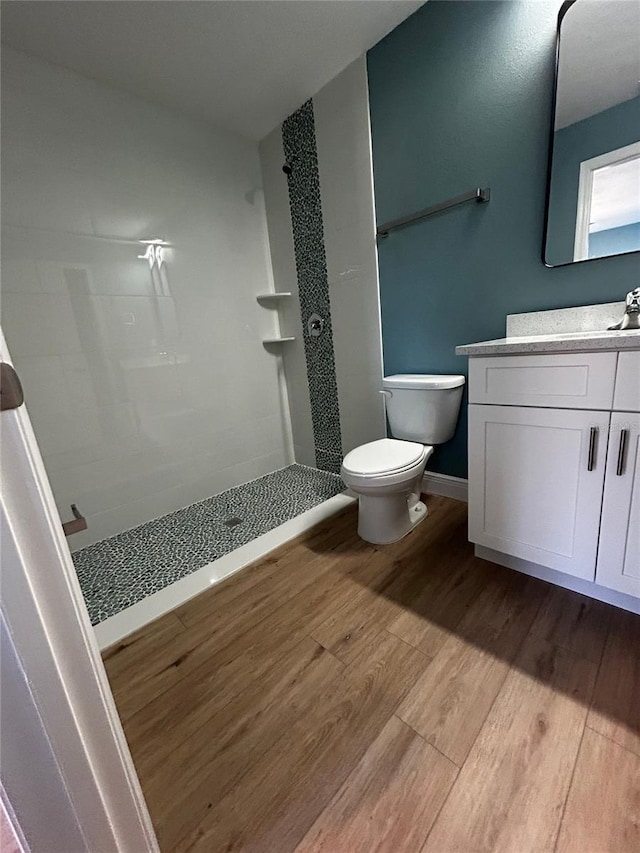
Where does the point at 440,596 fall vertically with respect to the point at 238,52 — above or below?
below

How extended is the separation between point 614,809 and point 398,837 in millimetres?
432

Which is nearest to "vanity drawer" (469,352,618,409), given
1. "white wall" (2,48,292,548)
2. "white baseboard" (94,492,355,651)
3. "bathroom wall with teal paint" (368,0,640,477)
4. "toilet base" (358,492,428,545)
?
"bathroom wall with teal paint" (368,0,640,477)

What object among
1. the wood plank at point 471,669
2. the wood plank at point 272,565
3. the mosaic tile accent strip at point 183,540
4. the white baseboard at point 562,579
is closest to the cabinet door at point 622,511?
the white baseboard at point 562,579

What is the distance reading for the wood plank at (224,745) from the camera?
75 cm

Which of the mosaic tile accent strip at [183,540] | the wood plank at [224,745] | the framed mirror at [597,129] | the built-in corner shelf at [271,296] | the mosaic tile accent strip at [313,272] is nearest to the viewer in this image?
the wood plank at [224,745]

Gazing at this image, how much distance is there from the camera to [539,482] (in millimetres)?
1142

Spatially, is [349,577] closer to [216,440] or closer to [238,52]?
[216,440]

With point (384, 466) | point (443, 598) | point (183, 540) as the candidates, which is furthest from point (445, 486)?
point (183, 540)

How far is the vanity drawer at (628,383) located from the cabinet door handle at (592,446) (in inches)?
3.2

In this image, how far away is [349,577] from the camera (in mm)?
1396

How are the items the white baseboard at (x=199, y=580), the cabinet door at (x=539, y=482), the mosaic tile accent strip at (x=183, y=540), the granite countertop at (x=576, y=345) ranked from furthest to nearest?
the mosaic tile accent strip at (x=183, y=540), the white baseboard at (x=199, y=580), the cabinet door at (x=539, y=482), the granite countertop at (x=576, y=345)

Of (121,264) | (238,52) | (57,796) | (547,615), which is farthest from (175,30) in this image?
(547,615)

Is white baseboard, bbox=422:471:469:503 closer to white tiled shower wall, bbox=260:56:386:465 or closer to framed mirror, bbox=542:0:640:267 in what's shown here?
white tiled shower wall, bbox=260:56:386:465

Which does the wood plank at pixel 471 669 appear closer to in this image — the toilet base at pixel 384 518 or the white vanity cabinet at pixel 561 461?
the white vanity cabinet at pixel 561 461
